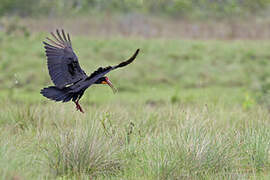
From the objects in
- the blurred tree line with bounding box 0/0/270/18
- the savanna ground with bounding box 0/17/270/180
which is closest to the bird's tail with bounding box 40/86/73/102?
the savanna ground with bounding box 0/17/270/180

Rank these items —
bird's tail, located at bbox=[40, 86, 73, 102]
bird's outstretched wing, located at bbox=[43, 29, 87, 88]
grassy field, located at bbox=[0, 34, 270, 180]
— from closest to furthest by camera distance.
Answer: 1. grassy field, located at bbox=[0, 34, 270, 180]
2. bird's tail, located at bbox=[40, 86, 73, 102]
3. bird's outstretched wing, located at bbox=[43, 29, 87, 88]

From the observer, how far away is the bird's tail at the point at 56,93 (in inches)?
248

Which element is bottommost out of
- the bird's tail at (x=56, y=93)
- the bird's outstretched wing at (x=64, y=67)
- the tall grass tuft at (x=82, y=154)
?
the tall grass tuft at (x=82, y=154)

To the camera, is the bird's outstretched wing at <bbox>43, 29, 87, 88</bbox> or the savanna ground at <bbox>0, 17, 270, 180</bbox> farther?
the bird's outstretched wing at <bbox>43, 29, 87, 88</bbox>

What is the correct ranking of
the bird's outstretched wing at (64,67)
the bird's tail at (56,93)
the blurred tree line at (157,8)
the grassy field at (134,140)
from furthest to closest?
the blurred tree line at (157,8), the bird's outstretched wing at (64,67), the bird's tail at (56,93), the grassy field at (134,140)

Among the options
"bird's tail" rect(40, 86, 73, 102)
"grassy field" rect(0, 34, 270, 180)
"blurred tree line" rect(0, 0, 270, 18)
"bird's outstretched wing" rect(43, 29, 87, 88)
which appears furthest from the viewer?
"blurred tree line" rect(0, 0, 270, 18)

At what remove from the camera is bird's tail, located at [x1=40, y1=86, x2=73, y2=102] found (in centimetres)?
631

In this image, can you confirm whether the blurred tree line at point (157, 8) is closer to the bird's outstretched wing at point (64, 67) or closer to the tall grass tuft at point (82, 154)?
the bird's outstretched wing at point (64, 67)

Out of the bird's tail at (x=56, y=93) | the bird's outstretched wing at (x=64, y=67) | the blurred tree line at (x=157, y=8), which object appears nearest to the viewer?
the bird's tail at (x=56, y=93)

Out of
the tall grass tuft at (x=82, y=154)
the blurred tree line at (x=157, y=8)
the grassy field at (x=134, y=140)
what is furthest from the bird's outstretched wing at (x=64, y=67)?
the blurred tree line at (x=157, y=8)

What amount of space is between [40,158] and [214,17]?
18936 millimetres

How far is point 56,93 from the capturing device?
6379 mm

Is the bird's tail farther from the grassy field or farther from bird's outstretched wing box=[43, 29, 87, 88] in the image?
bird's outstretched wing box=[43, 29, 87, 88]

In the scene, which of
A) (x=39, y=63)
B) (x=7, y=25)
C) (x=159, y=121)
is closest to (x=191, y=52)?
(x=39, y=63)
